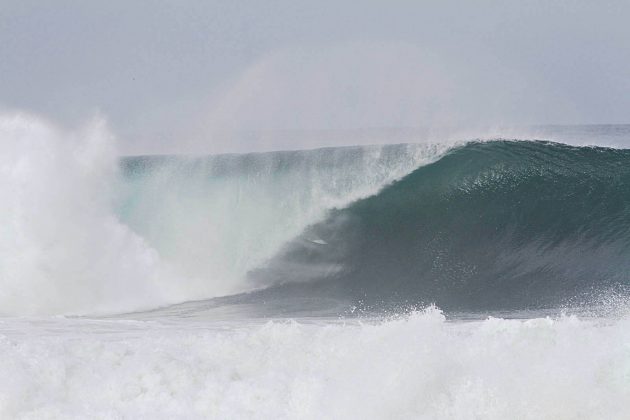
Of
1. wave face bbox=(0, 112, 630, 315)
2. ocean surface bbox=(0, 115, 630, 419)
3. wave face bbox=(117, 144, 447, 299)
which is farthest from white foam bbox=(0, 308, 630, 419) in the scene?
wave face bbox=(117, 144, 447, 299)

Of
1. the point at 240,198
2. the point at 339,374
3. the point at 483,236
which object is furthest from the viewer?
the point at 240,198

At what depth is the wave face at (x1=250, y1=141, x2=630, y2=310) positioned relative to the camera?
41.0 ft

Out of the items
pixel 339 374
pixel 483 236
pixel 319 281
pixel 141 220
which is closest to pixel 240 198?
pixel 141 220

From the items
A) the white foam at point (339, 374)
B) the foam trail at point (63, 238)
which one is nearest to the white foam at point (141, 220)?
the foam trail at point (63, 238)

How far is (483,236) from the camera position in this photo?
48.2 ft

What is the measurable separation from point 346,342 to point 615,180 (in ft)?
36.3

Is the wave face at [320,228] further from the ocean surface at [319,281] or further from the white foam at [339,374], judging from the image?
the white foam at [339,374]

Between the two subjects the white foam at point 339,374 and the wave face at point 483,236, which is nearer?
the white foam at point 339,374

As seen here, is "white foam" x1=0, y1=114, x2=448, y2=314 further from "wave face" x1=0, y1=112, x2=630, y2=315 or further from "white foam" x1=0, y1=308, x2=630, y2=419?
"white foam" x1=0, y1=308, x2=630, y2=419

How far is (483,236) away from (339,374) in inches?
335

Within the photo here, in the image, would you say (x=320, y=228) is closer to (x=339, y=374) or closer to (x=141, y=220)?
(x=141, y=220)

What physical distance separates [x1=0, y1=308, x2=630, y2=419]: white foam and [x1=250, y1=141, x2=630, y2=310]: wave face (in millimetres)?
4415

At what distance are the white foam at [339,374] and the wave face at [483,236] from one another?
14.5 feet

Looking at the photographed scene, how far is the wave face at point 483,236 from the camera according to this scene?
1249 centimetres
